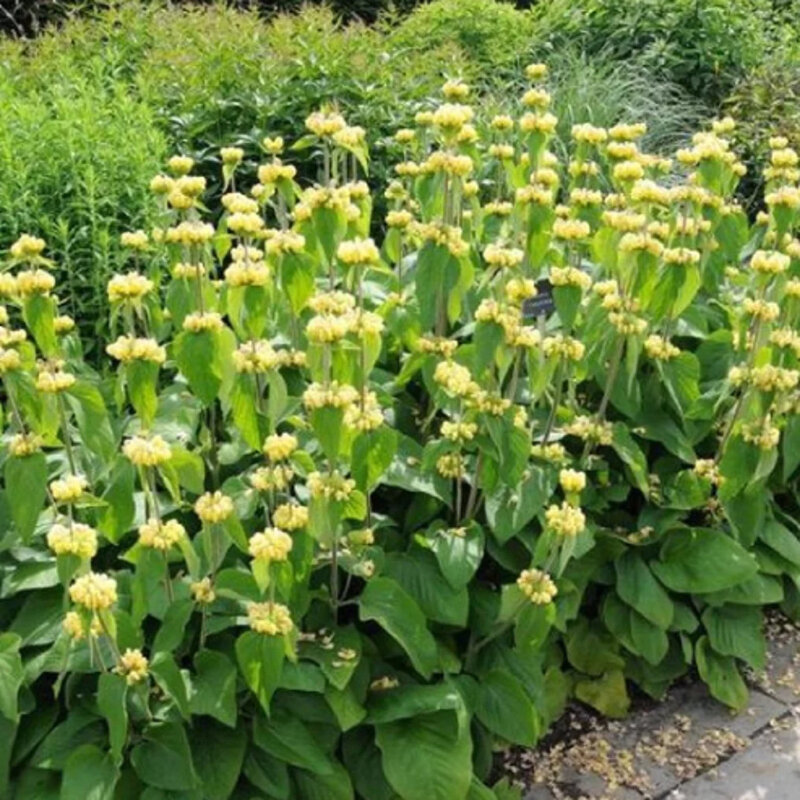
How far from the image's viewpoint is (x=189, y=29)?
509cm

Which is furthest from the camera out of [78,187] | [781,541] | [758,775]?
[78,187]

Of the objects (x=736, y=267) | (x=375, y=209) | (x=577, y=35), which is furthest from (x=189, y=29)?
(x=736, y=267)

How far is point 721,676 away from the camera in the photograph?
2895 millimetres

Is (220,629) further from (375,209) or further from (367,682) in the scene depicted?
(375,209)

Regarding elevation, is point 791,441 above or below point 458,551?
above

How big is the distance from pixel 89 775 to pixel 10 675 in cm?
22

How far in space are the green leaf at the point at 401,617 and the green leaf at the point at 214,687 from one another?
0.27 meters

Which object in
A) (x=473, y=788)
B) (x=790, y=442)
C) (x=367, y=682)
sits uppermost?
(x=790, y=442)

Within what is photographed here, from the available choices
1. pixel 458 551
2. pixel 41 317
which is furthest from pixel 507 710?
pixel 41 317

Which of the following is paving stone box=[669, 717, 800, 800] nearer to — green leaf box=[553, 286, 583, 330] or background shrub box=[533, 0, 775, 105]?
green leaf box=[553, 286, 583, 330]

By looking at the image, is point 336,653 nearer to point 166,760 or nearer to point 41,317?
point 166,760

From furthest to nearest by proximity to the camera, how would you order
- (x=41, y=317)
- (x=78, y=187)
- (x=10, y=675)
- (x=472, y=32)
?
(x=472, y=32), (x=78, y=187), (x=41, y=317), (x=10, y=675)

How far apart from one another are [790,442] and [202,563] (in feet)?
4.58

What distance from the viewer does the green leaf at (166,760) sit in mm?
2121
